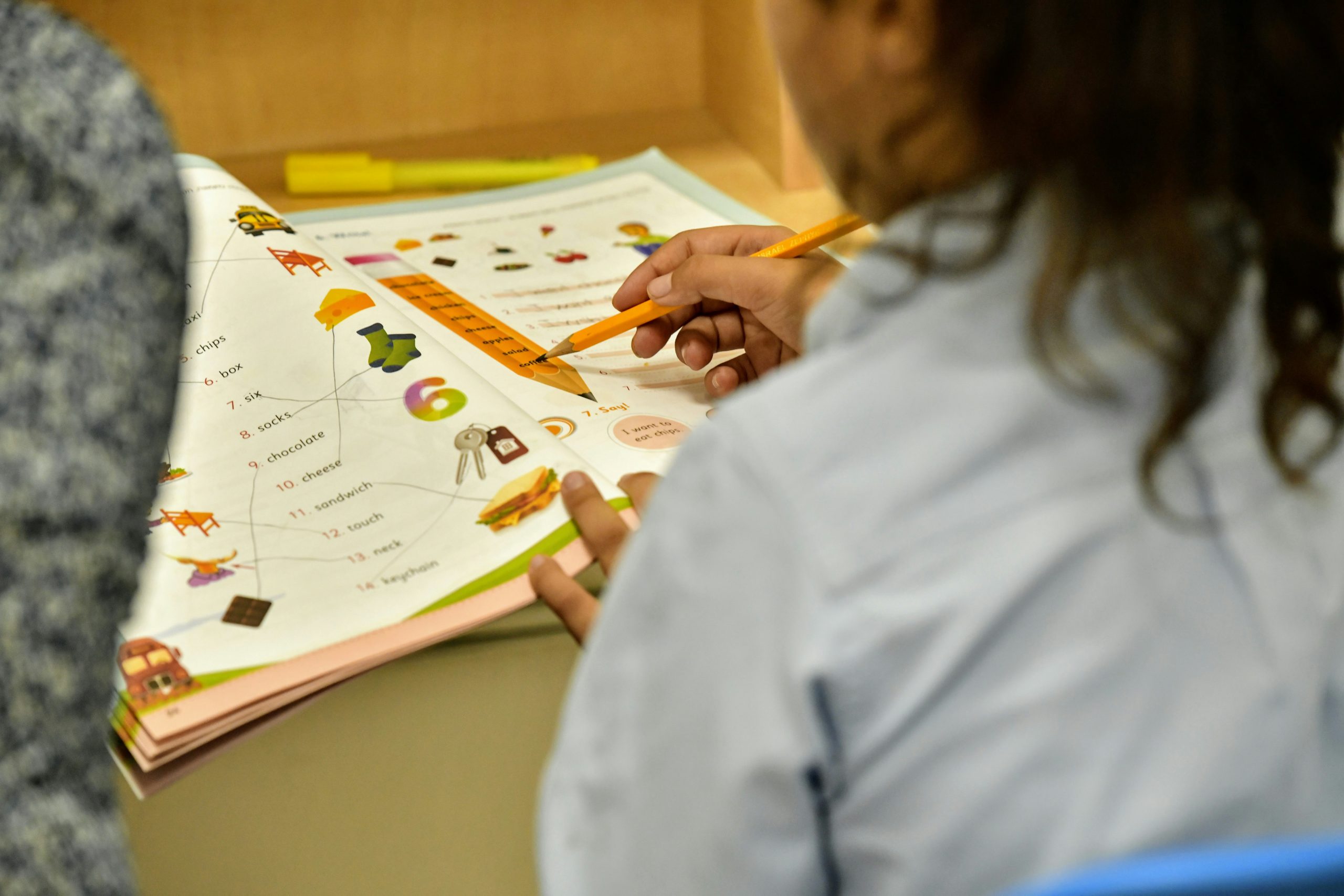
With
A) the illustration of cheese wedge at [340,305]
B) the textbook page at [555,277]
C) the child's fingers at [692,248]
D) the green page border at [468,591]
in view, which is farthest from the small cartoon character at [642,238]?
the green page border at [468,591]

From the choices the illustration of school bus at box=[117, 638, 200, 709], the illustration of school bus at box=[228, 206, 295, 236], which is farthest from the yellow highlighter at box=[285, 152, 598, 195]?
the illustration of school bus at box=[117, 638, 200, 709]

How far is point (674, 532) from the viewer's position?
35 centimetres

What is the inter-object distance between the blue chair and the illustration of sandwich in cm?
35

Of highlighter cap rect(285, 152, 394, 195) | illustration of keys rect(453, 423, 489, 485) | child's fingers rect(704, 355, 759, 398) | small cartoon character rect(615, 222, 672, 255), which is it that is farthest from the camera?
highlighter cap rect(285, 152, 394, 195)

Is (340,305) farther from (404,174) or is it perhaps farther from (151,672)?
(404,174)

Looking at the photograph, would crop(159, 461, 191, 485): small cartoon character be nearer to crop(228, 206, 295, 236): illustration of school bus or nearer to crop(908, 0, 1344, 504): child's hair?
crop(228, 206, 295, 236): illustration of school bus

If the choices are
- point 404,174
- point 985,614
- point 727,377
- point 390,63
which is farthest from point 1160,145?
point 390,63

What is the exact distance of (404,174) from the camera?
105 cm

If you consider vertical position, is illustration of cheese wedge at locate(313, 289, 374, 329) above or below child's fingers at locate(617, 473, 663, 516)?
above

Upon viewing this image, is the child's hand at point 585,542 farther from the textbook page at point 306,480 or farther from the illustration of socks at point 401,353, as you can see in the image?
the illustration of socks at point 401,353

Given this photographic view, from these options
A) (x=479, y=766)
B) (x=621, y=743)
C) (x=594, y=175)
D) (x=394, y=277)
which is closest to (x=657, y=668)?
(x=621, y=743)

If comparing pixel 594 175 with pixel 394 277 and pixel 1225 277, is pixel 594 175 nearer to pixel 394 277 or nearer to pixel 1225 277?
pixel 394 277

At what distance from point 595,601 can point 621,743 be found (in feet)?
0.53

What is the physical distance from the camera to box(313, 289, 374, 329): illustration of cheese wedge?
0.69 m
